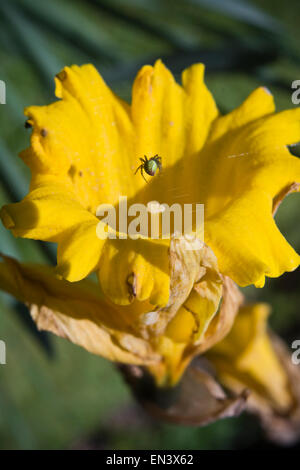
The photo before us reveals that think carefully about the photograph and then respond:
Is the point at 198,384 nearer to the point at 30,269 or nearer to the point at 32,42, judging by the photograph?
the point at 30,269

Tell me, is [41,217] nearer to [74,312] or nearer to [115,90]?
[74,312]

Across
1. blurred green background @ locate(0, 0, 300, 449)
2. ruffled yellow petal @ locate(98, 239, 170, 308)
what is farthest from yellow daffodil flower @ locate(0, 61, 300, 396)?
blurred green background @ locate(0, 0, 300, 449)

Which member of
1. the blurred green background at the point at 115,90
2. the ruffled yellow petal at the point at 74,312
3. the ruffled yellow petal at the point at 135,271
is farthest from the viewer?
the blurred green background at the point at 115,90

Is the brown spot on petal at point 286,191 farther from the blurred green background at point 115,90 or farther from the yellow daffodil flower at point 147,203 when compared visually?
the blurred green background at point 115,90

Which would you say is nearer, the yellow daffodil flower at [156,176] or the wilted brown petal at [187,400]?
the yellow daffodil flower at [156,176]

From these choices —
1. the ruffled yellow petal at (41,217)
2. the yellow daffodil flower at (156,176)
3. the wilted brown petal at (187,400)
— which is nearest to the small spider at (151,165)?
the yellow daffodil flower at (156,176)
